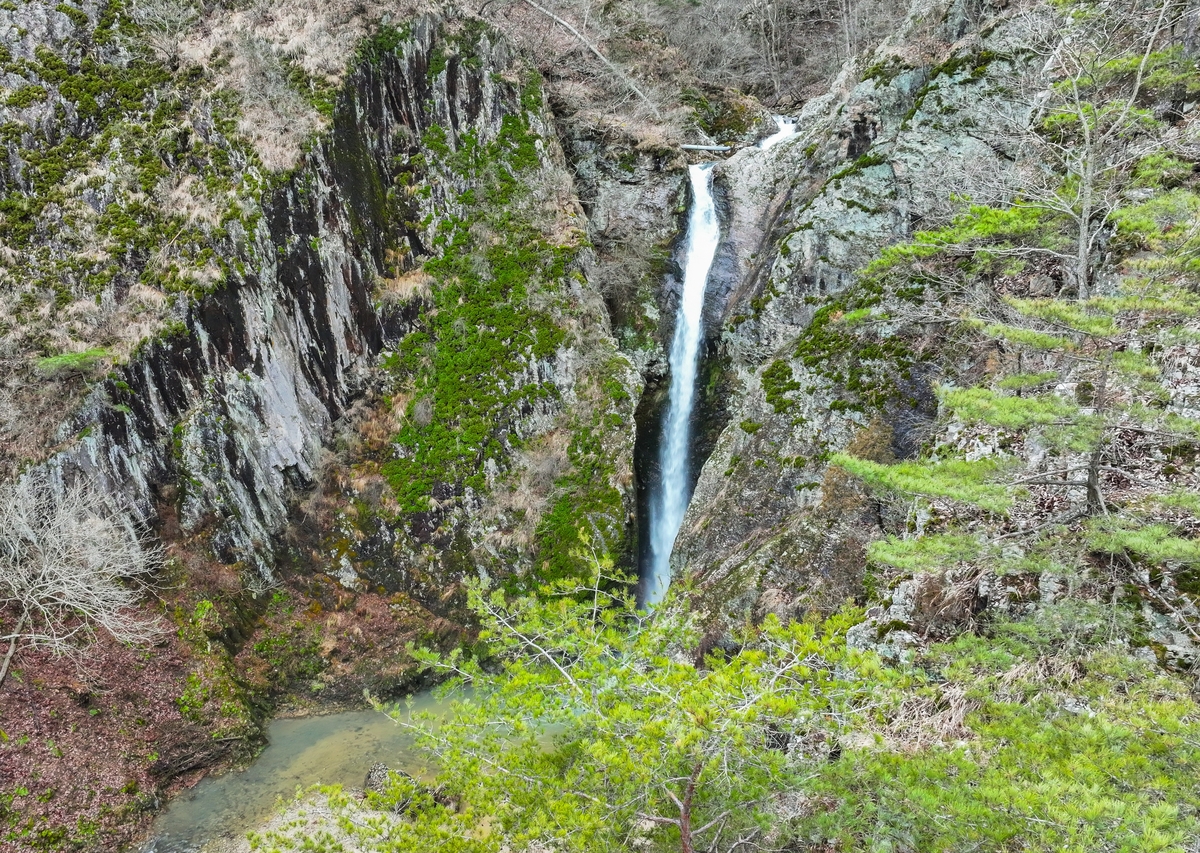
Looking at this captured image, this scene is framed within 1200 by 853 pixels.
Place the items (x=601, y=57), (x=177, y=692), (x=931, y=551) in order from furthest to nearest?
1. (x=601, y=57)
2. (x=177, y=692)
3. (x=931, y=551)

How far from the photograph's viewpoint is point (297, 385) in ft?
48.4

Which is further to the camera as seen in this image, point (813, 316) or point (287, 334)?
point (287, 334)

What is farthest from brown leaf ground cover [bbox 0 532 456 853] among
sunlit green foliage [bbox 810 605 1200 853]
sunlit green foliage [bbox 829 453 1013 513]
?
sunlit green foliage [bbox 810 605 1200 853]

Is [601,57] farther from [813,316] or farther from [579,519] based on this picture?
[579,519]

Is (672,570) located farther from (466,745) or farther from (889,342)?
(466,745)

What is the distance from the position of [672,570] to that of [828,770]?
27.0ft

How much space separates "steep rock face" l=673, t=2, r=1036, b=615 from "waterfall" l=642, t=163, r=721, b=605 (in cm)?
126

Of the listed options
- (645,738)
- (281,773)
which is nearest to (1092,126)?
(645,738)

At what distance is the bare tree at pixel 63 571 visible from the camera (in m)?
10.9

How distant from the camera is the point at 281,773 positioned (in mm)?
11180

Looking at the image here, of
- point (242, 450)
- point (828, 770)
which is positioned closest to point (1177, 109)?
point (828, 770)

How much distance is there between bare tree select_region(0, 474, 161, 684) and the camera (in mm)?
10883

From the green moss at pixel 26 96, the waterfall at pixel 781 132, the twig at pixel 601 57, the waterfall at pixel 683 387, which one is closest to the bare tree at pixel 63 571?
the green moss at pixel 26 96

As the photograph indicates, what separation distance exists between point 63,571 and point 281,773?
17.6 feet
